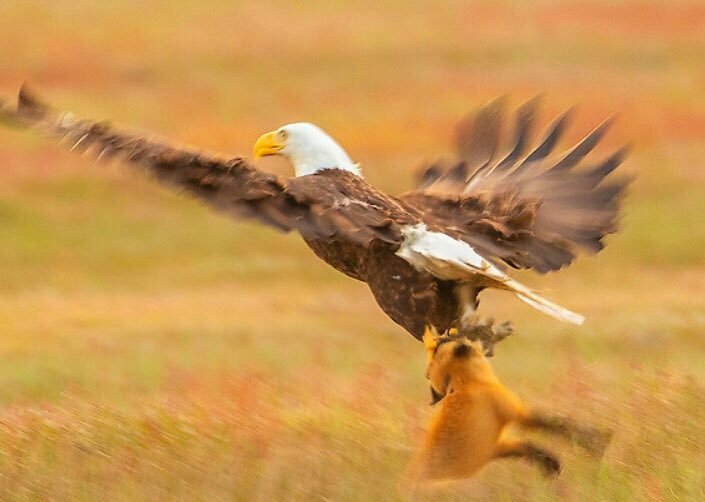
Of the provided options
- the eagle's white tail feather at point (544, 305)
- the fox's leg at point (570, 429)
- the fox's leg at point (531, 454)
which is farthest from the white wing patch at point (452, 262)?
the fox's leg at point (531, 454)

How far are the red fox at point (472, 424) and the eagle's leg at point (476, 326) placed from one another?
0.13 feet

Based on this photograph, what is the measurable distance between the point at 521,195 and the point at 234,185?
6.55ft

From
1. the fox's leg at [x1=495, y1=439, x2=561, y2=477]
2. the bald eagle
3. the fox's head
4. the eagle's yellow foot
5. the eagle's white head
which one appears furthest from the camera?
the eagle's white head

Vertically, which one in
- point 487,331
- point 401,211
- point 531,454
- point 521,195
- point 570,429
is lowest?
point 531,454

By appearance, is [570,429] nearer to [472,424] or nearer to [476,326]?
[472,424]

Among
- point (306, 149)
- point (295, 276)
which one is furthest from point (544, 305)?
point (295, 276)

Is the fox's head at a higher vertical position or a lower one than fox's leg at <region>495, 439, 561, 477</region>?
higher

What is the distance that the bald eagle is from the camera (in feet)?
20.7

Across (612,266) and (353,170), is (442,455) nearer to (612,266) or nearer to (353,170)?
(353,170)

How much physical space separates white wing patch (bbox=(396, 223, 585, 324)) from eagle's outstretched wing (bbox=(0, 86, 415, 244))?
0.30ft

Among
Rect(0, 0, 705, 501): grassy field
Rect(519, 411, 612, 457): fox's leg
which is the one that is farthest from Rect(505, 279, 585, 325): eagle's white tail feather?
Rect(0, 0, 705, 501): grassy field

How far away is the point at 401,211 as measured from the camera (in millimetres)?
6840

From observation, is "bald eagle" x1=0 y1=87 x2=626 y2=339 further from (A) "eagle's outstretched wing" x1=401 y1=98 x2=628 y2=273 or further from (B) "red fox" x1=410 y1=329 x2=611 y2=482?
(B) "red fox" x1=410 y1=329 x2=611 y2=482

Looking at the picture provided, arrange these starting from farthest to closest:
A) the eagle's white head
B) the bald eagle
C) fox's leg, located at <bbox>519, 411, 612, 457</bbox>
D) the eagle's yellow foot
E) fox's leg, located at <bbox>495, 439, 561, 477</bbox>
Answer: the eagle's white head, the eagle's yellow foot, the bald eagle, fox's leg, located at <bbox>519, 411, 612, 457</bbox>, fox's leg, located at <bbox>495, 439, 561, 477</bbox>
